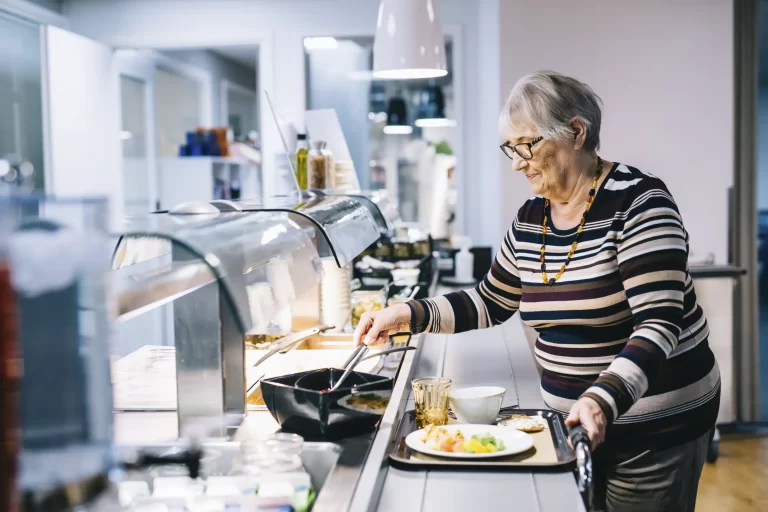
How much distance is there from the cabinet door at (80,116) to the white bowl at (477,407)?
10.6ft

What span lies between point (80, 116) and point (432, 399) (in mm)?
3775

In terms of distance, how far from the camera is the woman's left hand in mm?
1517

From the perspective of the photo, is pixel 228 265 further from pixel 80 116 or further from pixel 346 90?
pixel 346 90

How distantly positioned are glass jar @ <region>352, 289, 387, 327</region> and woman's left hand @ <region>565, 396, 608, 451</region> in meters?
1.49

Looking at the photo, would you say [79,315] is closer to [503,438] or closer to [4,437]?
[4,437]

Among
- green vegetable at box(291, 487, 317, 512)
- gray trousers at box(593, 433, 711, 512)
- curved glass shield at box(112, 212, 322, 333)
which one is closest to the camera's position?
curved glass shield at box(112, 212, 322, 333)

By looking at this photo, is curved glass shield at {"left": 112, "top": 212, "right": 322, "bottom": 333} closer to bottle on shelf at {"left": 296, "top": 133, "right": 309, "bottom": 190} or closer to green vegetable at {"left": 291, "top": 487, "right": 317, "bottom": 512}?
green vegetable at {"left": 291, "top": 487, "right": 317, "bottom": 512}

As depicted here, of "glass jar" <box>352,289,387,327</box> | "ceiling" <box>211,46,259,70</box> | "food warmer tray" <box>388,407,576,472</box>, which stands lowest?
"food warmer tray" <box>388,407,576,472</box>

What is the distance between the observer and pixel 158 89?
25.2 feet

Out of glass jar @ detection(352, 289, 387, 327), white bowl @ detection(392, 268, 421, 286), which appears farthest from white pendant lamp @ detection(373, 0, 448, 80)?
white bowl @ detection(392, 268, 421, 286)

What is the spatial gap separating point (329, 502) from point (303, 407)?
0.34 meters

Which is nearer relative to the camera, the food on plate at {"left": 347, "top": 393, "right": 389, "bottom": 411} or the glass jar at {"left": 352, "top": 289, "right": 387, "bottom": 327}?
the food on plate at {"left": 347, "top": 393, "right": 389, "bottom": 411}

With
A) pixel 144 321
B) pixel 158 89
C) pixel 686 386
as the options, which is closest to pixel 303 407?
pixel 686 386

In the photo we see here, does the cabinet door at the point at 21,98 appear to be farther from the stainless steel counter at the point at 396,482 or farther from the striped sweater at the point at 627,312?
the striped sweater at the point at 627,312
